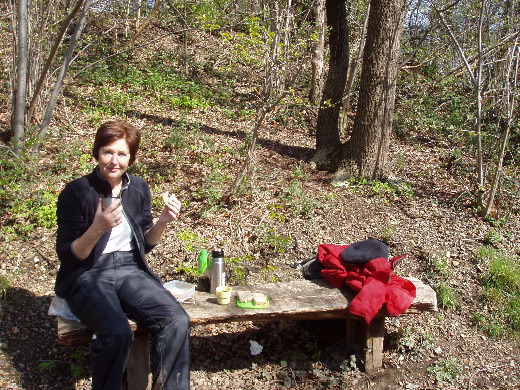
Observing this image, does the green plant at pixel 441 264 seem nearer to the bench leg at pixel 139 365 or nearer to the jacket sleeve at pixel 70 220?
the bench leg at pixel 139 365

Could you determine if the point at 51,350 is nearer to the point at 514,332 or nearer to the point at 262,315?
the point at 262,315

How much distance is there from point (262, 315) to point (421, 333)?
1.67 metres

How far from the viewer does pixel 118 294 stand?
311cm

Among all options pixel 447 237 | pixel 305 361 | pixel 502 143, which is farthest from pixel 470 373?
pixel 502 143

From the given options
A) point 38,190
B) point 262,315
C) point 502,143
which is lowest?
point 262,315

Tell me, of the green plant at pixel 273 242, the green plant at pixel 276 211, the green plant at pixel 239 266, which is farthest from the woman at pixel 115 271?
the green plant at pixel 276 211

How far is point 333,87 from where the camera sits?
733cm

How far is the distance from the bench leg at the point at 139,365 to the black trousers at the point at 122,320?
0.23 m

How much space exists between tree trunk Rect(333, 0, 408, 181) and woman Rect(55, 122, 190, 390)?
149 inches

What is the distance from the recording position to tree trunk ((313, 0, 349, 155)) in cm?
717

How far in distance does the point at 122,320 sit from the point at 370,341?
1.98 meters

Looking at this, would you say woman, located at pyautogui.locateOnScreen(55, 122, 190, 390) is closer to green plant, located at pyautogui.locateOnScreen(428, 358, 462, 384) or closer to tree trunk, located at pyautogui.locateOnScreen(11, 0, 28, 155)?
green plant, located at pyautogui.locateOnScreen(428, 358, 462, 384)

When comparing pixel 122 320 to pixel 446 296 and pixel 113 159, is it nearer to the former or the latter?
pixel 113 159

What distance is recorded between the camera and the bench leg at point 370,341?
3.77 m
